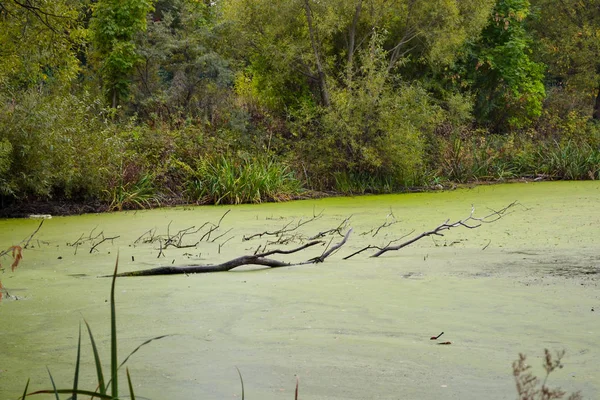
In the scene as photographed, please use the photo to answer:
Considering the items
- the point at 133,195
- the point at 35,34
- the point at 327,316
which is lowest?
the point at 327,316

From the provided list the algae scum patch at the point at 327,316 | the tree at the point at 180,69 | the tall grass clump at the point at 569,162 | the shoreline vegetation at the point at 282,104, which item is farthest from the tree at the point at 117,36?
the algae scum patch at the point at 327,316

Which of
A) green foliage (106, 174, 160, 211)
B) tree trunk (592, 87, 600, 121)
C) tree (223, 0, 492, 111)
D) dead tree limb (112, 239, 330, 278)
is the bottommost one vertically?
dead tree limb (112, 239, 330, 278)

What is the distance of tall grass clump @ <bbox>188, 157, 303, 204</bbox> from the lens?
1202cm

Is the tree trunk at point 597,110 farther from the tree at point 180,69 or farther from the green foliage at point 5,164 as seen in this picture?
the green foliage at point 5,164

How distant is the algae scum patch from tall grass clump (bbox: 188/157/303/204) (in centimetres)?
476

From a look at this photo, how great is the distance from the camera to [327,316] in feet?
12.4

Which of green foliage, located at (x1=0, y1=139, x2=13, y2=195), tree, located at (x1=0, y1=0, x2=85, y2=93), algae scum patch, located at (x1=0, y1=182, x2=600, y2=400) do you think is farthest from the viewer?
green foliage, located at (x1=0, y1=139, x2=13, y2=195)

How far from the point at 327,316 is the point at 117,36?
14.4 meters

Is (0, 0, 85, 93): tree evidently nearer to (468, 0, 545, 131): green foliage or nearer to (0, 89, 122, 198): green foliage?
(0, 89, 122, 198): green foliage

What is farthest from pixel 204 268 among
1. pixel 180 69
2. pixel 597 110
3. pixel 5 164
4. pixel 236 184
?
pixel 597 110

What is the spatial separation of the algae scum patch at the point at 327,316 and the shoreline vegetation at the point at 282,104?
3.65 m

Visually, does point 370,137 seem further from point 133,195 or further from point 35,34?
point 35,34

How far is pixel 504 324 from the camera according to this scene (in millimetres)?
3564

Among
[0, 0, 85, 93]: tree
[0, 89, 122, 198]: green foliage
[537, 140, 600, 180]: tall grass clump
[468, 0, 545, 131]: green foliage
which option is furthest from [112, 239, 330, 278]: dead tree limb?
[468, 0, 545, 131]: green foliage
